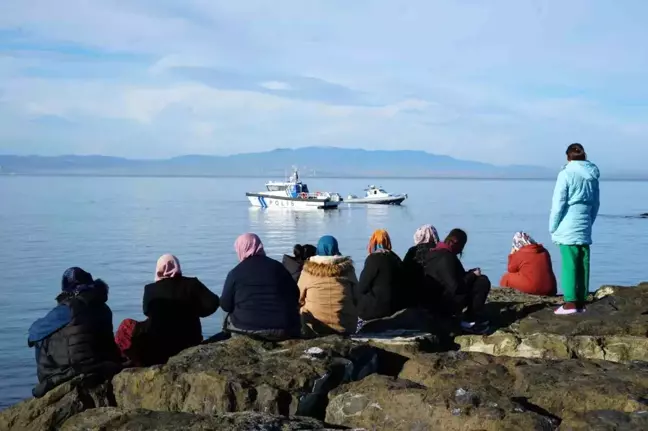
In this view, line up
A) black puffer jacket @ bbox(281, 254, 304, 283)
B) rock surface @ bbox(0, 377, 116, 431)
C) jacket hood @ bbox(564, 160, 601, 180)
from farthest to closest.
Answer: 1. black puffer jacket @ bbox(281, 254, 304, 283)
2. jacket hood @ bbox(564, 160, 601, 180)
3. rock surface @ bbox(0, 377, 116, 431)

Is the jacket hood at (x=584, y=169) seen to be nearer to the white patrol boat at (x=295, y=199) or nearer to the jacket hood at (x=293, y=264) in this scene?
the jacket hood at (x=293, y=264)

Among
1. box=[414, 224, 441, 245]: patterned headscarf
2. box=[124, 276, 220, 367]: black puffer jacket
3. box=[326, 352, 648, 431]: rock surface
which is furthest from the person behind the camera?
box=[414, 224, 441, 245]: patterned headscarf

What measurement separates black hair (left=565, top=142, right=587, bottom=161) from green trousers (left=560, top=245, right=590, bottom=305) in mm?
943

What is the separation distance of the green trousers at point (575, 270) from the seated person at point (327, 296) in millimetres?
2368

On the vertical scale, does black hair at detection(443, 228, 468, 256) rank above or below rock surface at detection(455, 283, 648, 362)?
above

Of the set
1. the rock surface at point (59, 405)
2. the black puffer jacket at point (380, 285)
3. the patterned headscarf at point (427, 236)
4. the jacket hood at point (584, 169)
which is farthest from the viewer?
the patterned headscarf at point (427, 236)

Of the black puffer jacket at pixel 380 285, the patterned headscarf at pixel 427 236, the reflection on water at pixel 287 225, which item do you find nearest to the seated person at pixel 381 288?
the black puffer jacket at pixel 380 285

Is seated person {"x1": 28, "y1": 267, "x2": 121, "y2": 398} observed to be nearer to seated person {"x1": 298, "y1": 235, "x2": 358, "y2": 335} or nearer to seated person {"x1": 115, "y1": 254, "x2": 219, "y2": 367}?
seated person {"x1": 115, "y1": 254, "x2": 219, "y2": 367}

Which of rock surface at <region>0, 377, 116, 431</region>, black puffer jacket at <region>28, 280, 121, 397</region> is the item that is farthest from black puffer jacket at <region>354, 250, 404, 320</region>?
rock surface at <region>0, 377, 116, 431</region>

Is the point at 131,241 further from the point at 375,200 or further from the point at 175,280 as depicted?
the point at 375,200

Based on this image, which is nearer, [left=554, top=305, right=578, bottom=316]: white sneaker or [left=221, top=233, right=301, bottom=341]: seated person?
[left=221, top=233, right=301, bottom=341]: seated person

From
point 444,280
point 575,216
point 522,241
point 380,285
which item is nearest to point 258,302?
point 380,285

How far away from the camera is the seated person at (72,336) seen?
235 inches

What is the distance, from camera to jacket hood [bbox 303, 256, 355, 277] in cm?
781
